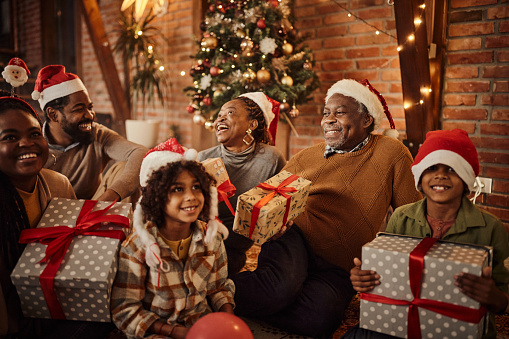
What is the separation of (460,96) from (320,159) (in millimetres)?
1525

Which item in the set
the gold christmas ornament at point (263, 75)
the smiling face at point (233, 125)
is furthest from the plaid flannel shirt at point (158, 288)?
the gold christmas ornament at point (263, 75)

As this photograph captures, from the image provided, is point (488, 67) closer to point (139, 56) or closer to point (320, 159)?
point (320, 159)

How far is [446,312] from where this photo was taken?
134cm

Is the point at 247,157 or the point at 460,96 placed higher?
the point at 460,96

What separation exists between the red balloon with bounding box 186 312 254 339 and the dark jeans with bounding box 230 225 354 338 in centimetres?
59

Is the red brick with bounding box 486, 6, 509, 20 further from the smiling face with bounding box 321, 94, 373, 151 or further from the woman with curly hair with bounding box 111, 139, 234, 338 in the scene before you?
the woman with curly hair with bounding box 111, 139, 234, 338

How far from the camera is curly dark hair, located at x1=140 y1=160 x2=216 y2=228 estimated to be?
1477 mm

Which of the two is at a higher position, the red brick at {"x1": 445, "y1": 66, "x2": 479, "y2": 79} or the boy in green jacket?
the red brick at {"x1": 445, "y1": 66, "x2": 479, "y2": 79}

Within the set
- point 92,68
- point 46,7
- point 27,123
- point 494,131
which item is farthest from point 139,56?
point 494,131

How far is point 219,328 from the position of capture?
1.28 m

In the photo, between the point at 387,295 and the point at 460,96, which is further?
the point at 460,96

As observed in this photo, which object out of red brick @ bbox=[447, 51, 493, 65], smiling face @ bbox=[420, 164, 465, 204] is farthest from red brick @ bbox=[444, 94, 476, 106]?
smiling face @ bbox=[420, 164, 465, 204]

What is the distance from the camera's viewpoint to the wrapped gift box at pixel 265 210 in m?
1.74

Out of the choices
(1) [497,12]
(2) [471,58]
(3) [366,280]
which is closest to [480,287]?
(3) [366,280]
